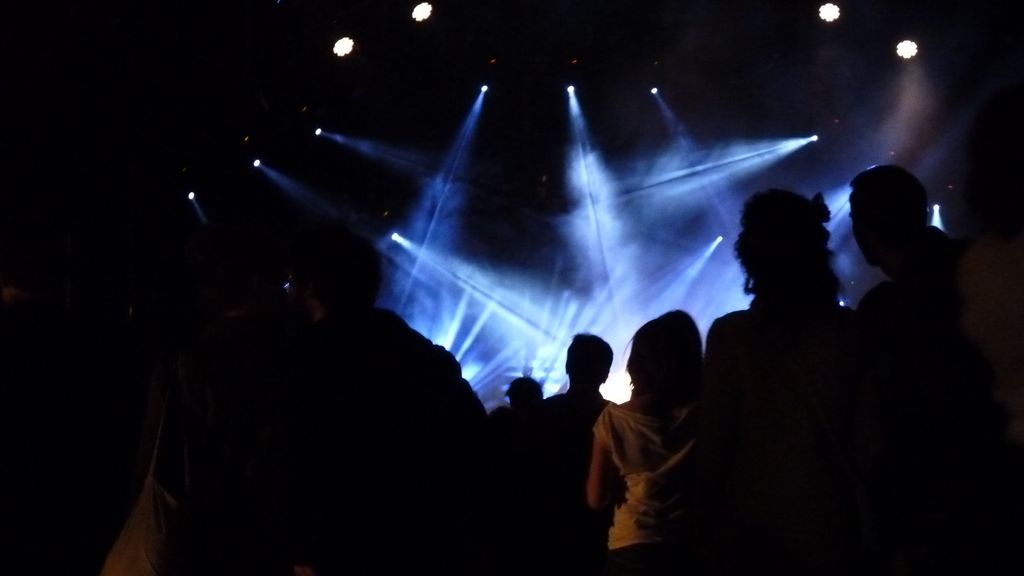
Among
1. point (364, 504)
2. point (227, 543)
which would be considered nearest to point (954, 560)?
point (364, 504)

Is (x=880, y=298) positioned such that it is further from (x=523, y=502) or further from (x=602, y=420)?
(x=523, y=502)

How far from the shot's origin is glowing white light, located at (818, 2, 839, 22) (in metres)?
12.1

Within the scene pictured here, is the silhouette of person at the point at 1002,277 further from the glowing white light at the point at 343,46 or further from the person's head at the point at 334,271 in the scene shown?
the glowing white light at the point at 343,46

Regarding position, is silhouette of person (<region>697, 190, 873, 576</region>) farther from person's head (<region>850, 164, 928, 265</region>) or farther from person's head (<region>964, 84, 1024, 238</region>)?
person's head (<region>964, 84, 1024, 238</region>)

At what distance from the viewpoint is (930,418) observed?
192 cm

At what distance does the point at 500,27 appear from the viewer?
12633mm

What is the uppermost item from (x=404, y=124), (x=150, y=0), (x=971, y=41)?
(x=971, y=41)

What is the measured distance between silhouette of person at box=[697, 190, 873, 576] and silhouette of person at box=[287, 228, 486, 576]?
0.79 metres

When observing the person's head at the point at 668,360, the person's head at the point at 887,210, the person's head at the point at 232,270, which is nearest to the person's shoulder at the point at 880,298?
the person's head at the point at 887,210

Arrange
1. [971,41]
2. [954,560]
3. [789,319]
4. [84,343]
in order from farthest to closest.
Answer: [971,41] → [84,343] → [789,319] → [954,560]

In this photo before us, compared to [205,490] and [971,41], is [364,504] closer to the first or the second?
[205,490]

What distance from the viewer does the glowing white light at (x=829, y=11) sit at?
1209 cm

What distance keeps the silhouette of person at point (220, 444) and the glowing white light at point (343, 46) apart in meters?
9.39

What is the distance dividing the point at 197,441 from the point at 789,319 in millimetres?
1653
